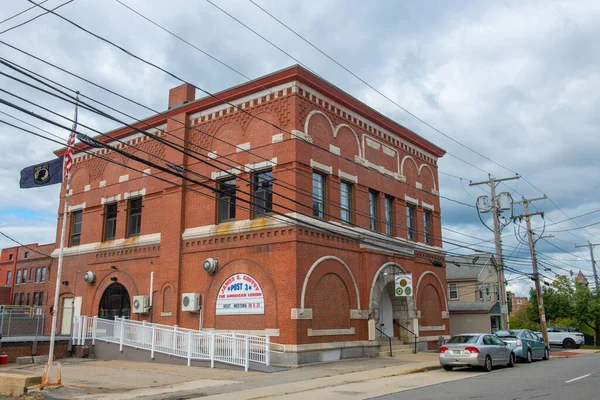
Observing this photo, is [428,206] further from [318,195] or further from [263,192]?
[263,192]

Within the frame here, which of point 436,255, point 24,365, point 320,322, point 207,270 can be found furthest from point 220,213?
point 436,255

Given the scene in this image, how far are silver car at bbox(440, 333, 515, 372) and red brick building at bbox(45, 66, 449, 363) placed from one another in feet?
15.3

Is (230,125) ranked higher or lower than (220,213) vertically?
higher

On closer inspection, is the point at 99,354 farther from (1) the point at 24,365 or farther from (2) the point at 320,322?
(2) the point at 320,322

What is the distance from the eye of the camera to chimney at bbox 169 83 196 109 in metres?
28.1

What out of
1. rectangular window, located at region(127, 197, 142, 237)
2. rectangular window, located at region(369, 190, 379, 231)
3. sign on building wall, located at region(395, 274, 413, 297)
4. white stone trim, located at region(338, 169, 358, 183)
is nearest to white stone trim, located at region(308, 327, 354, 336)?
sign on building wall, located at region(395, 274, 413, 297)

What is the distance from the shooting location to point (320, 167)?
76.1 ft

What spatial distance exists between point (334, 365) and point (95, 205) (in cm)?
1688

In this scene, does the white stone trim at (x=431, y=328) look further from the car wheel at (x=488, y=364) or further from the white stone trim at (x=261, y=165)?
the white stone trim at (x=261, y=165)

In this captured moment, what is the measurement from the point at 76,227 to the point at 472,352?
22.9 meters

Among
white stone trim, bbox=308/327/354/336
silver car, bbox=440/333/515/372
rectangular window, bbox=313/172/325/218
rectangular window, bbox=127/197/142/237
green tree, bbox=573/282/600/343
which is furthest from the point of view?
green tree, bbox=573/282/600/343

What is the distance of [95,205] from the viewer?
29750 mm

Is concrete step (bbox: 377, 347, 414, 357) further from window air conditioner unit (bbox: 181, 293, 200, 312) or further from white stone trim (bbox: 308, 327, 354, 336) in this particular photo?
window air conditioner unit (bbox: 181, 293, 200, 312)

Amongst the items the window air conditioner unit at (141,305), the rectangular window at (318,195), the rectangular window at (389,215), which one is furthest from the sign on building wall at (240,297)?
the rectangular window at (389,215)
